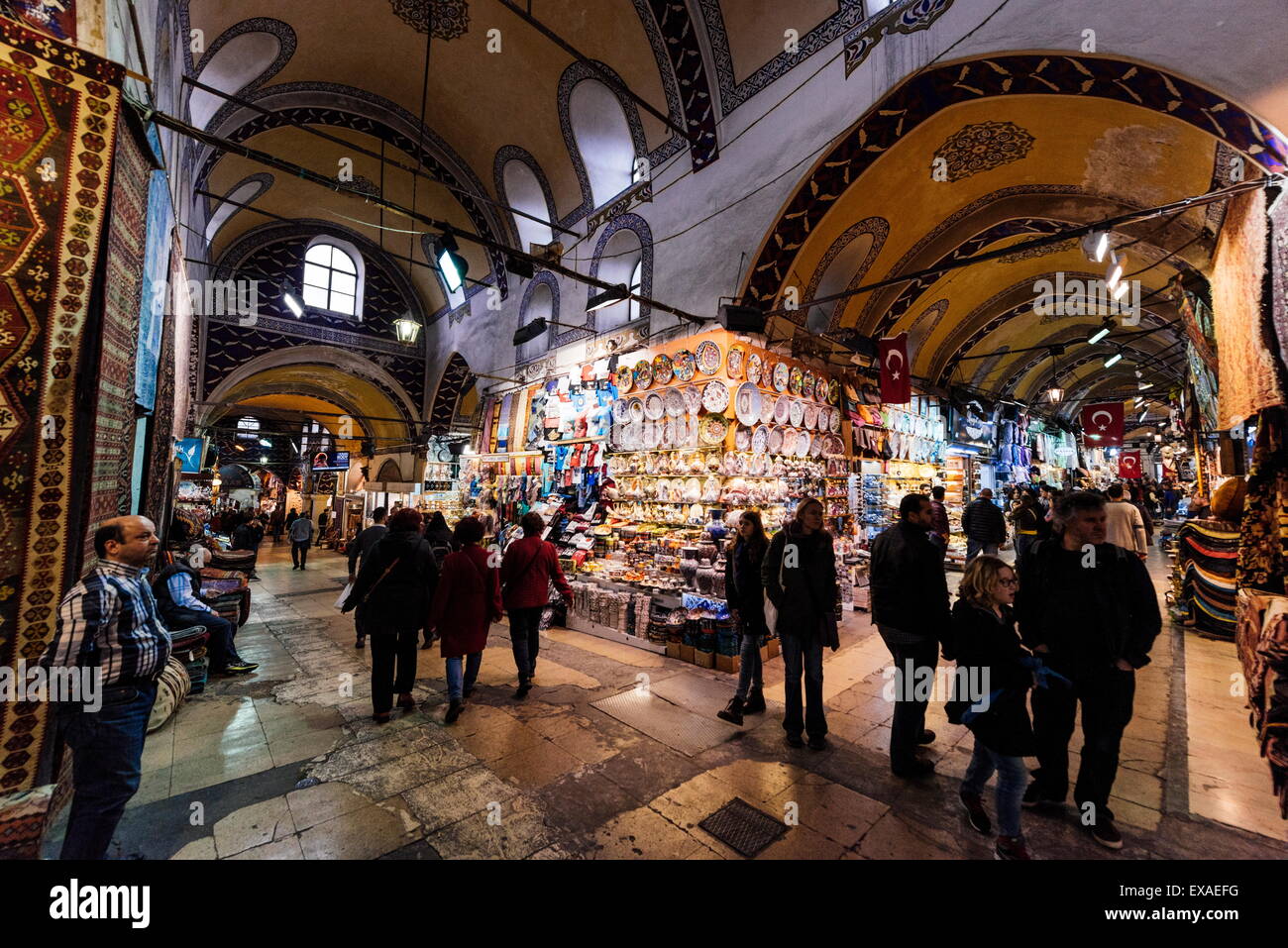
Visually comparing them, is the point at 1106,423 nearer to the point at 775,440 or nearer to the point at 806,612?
the point at 775,440

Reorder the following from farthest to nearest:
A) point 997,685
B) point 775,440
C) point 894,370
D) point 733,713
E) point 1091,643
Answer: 1. point 894,370
2. point 775,440
3. point 733,713
4. point 1091,643
5. point 997,685

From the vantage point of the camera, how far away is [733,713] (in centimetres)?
371

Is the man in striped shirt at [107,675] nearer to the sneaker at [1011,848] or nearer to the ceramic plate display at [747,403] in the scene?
the sneaker at [1011,848]

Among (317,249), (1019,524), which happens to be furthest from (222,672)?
(317,249)

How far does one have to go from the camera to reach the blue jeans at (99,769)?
1991mm

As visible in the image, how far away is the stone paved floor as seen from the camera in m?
2.36

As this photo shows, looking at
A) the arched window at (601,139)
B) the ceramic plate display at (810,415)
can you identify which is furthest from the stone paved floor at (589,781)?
the arched window at (601,139)

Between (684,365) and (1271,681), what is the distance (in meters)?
5.90

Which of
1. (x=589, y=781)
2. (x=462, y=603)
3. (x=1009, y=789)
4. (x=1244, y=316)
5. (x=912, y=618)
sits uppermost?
(x=1244, y=316)

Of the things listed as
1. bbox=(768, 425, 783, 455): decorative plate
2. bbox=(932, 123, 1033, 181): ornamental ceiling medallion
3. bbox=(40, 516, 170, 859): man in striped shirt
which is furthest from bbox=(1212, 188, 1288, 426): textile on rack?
bbox=(40, 516, 170, 859): man in striped shirt

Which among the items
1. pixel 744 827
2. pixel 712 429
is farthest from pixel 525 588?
pixel 712 429

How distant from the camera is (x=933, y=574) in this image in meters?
2.95

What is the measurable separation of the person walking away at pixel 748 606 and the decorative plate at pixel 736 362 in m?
3.03

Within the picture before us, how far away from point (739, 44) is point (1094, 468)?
25.9 metres
